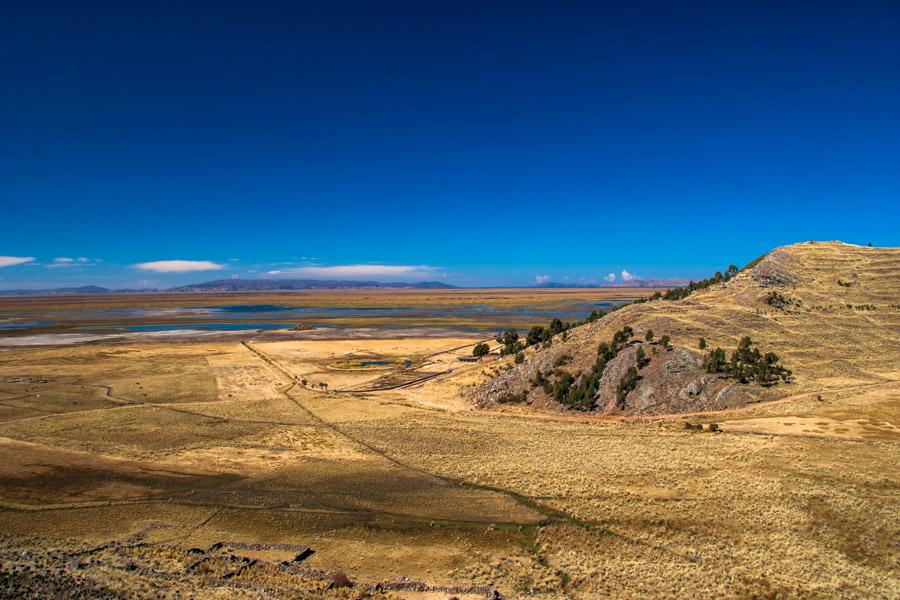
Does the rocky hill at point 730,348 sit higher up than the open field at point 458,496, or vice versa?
the rocky hill at point 730,348

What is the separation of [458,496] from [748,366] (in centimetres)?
2827

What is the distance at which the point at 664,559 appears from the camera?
656 inches

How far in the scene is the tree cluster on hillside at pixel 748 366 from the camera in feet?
122

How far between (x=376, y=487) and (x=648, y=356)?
25.7m

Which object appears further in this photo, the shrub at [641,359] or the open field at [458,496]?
the shrub at [641,359]

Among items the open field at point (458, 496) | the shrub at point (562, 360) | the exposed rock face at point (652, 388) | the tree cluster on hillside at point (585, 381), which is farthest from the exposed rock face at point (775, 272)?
the shrub at point (562, 360)

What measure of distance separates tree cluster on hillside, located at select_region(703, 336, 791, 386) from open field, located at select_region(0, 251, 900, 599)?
137cm

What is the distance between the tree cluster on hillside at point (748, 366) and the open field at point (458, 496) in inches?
54.0

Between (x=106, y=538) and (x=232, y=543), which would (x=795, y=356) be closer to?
(x=232, y=543)

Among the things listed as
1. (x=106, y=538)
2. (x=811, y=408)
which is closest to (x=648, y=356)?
(x=811, y=408)

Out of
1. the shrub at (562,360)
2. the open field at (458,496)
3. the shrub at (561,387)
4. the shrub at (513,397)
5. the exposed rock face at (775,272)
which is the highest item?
the exposed rock face at (775,272)

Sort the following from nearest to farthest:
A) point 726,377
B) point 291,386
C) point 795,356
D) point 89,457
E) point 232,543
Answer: point 232,543
point 89,457
point 726,377
point 795,356
point 291,386

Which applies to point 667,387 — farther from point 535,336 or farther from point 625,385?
point 535,336

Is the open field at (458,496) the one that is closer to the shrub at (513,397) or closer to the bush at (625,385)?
the shrub at (513,397)
